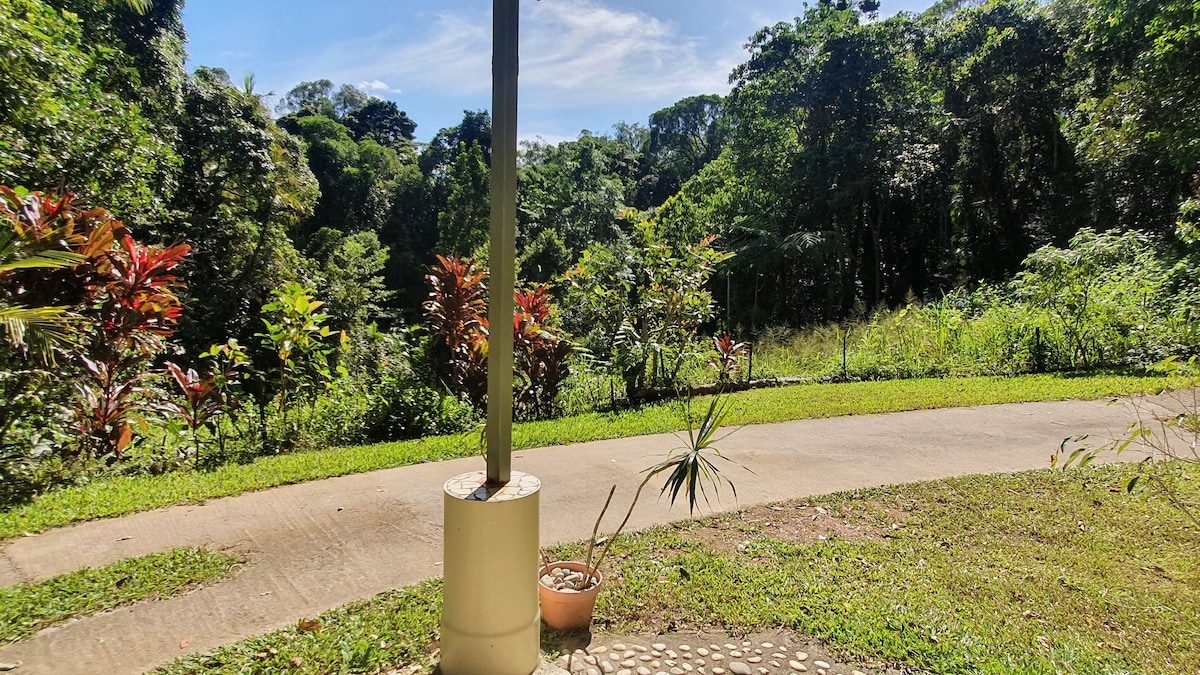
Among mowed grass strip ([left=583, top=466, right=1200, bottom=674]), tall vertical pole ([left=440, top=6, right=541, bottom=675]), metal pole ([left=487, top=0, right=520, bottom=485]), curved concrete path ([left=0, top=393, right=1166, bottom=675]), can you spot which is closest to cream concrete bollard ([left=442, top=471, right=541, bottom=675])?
tall vertical pole ([left=440, top=6, right=541, bottom=675])

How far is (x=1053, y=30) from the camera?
16.4 meters

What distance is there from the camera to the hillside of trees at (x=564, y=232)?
430 cm

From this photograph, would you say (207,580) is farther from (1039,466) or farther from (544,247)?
(544,247)

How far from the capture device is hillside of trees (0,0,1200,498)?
169 inches

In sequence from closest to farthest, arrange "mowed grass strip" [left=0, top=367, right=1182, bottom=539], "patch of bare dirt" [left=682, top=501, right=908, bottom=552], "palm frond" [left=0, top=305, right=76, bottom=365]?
"palm frond" [left=0, top=305, right=76, bottom=365], "patch of bare dirt" [left=682, top=501, right=908, bottom=552], "mowed grass strip" [left=0, top=367, right=1182, bottom=539]

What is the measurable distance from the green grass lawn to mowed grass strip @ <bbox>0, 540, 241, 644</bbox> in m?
0.67

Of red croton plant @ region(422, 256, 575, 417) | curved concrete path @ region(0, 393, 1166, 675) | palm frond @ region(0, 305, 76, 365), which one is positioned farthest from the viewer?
red croton plant @ region(422, 256, 575, 417)

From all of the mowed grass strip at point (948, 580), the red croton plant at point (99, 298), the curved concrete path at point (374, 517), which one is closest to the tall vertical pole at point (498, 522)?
the mowed grass strip at point (948, 580)

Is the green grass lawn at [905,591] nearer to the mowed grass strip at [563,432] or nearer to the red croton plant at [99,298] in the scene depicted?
the mowed grass strip at [563,432]

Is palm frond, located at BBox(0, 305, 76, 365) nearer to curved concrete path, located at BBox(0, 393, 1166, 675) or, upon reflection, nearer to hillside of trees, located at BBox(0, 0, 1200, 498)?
hillside of trees, located at BBox(0, 0, 1200, 498)

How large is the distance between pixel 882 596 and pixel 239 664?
8.47ft

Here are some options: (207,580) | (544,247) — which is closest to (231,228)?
(544,247)

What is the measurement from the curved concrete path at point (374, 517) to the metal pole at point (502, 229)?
1186mm

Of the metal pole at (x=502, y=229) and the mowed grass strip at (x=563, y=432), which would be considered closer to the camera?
the metal pole at (x=502, y=229)
